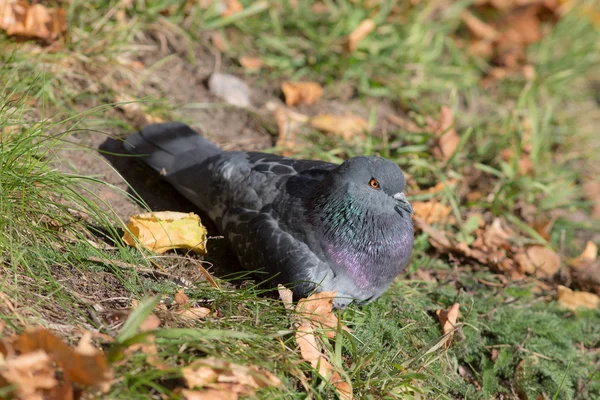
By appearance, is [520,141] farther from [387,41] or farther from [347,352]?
[347,352]

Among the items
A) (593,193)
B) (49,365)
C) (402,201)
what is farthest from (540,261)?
(49,365)

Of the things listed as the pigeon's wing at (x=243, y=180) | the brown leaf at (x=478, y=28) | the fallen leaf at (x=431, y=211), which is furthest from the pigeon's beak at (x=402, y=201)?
the brown leaf at (x=478, y=28)

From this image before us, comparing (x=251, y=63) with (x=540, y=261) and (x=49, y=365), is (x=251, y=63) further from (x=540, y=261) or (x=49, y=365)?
(x=49, y=365)

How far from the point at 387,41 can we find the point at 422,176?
5.24ft

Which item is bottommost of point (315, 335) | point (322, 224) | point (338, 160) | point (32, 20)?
point (315, 335)

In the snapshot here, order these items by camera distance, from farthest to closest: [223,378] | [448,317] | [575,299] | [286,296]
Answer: [575,299] → [448,317] → [286,296] → [223,378]

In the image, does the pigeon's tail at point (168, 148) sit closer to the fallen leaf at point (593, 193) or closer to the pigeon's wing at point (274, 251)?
the pigeon's wing at point (274, 251)

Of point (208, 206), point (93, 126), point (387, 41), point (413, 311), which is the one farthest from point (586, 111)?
point (93, 126)

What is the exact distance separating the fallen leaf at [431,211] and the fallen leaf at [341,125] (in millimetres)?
868

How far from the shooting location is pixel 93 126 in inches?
169

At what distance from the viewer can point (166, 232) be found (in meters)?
3.47

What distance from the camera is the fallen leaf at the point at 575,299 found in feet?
14.0

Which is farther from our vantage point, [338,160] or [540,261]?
[338,160]

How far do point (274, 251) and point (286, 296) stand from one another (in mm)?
299
